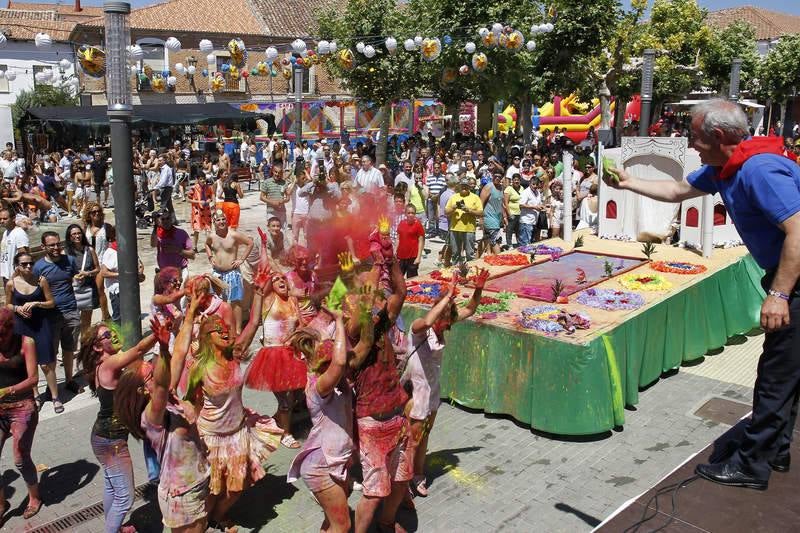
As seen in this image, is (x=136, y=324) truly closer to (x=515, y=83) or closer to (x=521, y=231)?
(x=521, y=231)

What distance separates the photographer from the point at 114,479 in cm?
470

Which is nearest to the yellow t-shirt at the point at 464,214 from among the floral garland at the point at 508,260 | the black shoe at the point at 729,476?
the floral garland at the point at 508,260

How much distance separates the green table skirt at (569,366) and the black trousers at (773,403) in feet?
10.0

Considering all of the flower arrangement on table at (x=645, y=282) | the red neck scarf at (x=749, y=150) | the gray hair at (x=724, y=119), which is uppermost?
the gray hair at (x=724, y=119)

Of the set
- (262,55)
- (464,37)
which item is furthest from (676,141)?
(262,55)

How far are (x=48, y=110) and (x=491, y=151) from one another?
52.3 ft

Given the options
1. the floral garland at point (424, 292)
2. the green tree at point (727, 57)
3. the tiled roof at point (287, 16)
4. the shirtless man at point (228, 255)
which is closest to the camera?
the floral garland at point (424, 292)

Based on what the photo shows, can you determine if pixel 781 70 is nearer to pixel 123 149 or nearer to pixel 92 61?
pixel 92 61

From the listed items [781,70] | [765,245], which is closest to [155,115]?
[765,245]

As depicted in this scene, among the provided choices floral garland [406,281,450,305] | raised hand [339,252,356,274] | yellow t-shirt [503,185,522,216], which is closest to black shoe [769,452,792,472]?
raised hand [339,252,356,274]

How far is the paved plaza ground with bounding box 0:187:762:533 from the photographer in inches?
208

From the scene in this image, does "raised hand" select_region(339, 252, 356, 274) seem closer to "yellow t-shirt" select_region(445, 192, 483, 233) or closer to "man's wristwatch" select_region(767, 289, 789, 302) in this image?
"man's wristwatch" select_region(767, 289, 789, 302)

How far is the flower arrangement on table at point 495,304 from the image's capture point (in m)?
7.38

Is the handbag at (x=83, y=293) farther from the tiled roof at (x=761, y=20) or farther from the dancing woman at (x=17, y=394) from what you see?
the tiled roof at (x=761, y=20)
